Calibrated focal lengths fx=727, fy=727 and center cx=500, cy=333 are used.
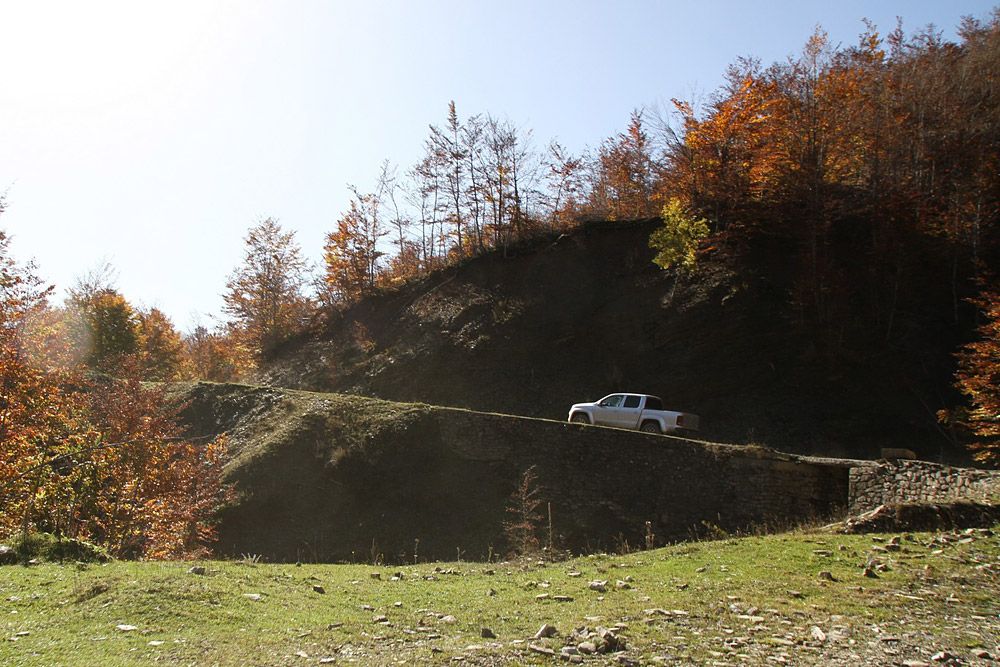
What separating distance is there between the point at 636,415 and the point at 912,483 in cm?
1123

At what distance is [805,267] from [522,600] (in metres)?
31.8

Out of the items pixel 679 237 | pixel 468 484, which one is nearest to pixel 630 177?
pixel 679 237

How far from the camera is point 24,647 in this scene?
7160 mm

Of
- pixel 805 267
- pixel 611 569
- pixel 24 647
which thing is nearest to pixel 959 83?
pixel 805 267

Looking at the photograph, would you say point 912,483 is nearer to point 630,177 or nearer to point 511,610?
point 511,610

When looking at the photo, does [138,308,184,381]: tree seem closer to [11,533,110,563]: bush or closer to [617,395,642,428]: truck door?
[617,395,642,428]: truck door

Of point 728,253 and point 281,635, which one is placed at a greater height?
point 728,253

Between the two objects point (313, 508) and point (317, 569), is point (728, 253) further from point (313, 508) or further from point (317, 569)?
point (317, 569)

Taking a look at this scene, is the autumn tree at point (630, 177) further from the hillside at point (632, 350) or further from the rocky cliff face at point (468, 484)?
the rocky cliff face at point (468, 484)

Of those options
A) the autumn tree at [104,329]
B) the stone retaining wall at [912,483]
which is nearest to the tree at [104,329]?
the autumn tree at [104,329]

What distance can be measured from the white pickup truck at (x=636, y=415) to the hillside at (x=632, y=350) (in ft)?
19.3

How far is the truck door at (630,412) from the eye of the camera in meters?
28.7

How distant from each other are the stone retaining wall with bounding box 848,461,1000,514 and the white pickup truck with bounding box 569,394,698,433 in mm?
7926

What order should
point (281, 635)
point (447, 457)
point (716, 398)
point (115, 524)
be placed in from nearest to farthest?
point (281, 635) < point (115, 524) < point (447, 457) < point (716, 398)
